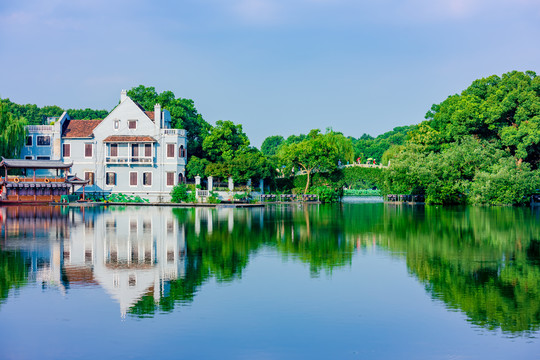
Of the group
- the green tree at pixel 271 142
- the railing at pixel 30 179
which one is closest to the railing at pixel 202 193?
the railing at pixel 30 179

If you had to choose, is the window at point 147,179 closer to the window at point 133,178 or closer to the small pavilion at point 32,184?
the window at point 133,178

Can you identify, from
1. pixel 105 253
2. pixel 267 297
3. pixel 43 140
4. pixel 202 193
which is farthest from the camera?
pixel 43 140

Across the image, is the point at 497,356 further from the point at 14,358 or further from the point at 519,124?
the point at 519,124

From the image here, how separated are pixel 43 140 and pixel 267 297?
4650cm

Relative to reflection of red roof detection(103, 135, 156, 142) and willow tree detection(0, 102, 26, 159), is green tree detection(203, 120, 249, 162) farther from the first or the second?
willow tree detection(0, 102, 26, 159)

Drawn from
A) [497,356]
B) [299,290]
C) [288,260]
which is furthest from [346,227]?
[497,356]

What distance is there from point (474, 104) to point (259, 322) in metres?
47.7

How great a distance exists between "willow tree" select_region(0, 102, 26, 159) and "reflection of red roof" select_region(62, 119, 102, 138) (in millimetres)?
3907

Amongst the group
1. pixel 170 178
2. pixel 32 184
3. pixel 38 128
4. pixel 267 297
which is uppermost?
pixel 38 128

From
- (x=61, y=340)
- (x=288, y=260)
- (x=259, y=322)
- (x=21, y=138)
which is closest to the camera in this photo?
(x=61, y=340)

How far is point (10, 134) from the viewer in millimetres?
49594

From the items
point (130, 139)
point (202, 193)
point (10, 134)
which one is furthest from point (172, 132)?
point (10, 134)

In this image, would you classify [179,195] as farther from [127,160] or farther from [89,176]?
[89,176]

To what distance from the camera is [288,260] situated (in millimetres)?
16859
